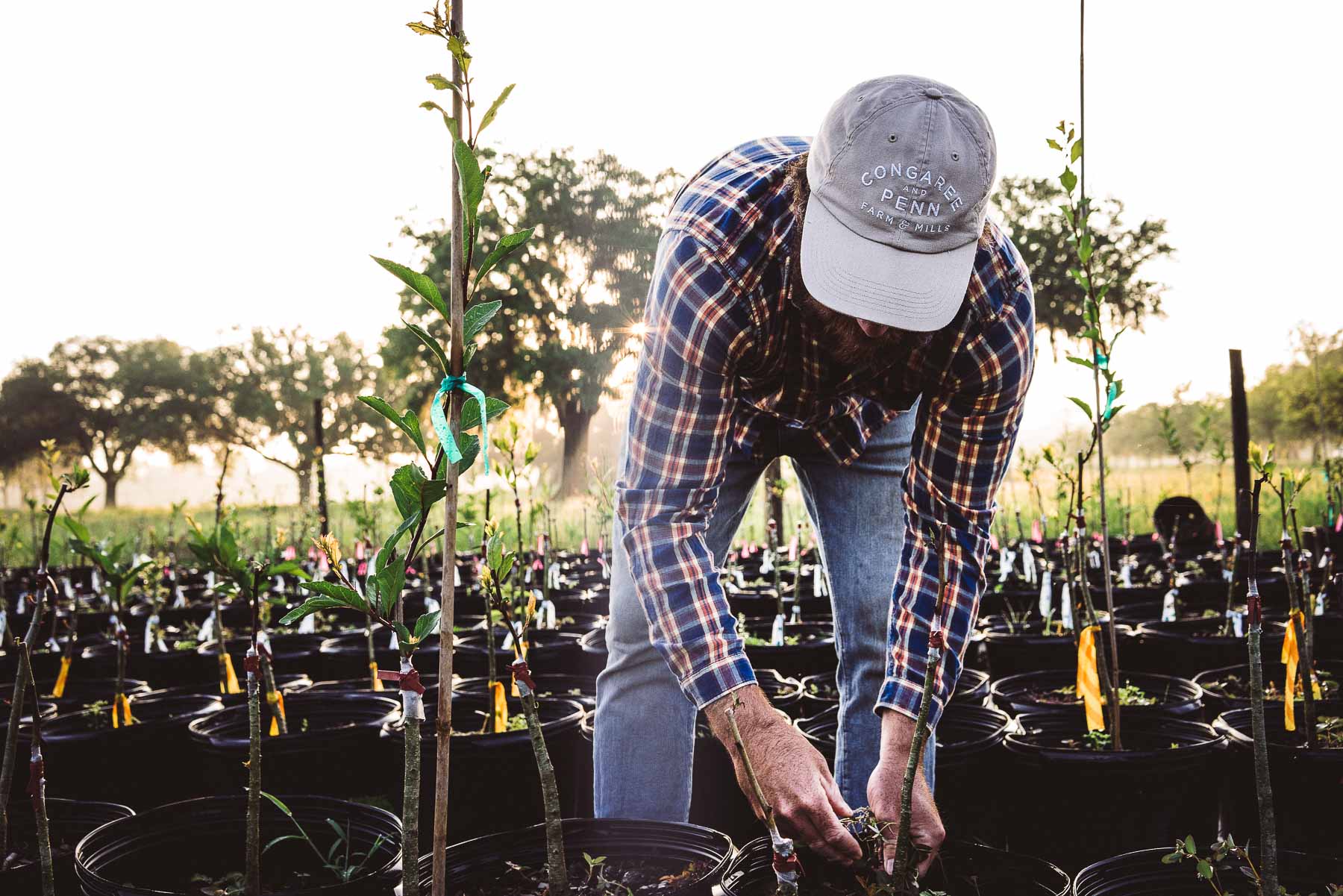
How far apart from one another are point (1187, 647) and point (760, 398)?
2565mm

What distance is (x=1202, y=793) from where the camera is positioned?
7.54ft

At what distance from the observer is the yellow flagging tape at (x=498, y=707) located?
92.6 inches

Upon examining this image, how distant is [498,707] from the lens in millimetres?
2363

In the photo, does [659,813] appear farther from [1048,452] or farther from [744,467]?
[1048,452]

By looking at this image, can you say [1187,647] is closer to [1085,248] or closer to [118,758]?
[1085,248]

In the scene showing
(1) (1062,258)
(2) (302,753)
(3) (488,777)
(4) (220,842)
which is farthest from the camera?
(1) (1062,258)

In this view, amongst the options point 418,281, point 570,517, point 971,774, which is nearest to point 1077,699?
point 971,774

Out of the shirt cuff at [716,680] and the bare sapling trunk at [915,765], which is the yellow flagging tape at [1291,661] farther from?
the shirt cuff at [716,680]

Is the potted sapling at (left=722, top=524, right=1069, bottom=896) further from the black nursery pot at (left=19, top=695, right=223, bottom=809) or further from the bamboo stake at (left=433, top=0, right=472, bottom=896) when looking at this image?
the black nursery pot at (left=19, top=695, right=223, bottom=809)

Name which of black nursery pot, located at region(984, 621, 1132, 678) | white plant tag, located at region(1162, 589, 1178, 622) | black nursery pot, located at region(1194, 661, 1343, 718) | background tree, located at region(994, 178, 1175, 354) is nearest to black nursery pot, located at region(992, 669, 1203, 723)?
black nursery pot, located at region(1194, 661, 1343, 718)

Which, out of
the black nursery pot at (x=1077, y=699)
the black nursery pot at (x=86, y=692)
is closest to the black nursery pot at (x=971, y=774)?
the black nursery pot at (x=1077, y=699)

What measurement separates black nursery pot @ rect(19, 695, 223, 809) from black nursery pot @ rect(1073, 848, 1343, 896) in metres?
2.42

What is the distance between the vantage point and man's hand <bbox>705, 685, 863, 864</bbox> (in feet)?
4.36

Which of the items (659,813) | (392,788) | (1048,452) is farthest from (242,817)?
(1048,452)
